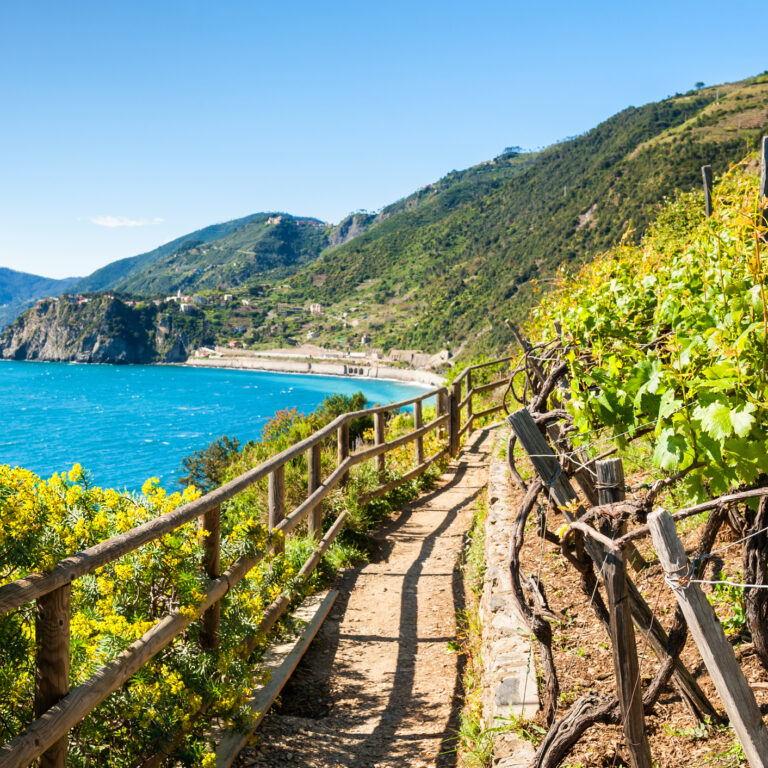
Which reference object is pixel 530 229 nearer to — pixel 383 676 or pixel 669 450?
pixel 383 676

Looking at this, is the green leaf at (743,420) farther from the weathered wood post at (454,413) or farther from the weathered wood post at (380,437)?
the weathered wood post at (454,413)

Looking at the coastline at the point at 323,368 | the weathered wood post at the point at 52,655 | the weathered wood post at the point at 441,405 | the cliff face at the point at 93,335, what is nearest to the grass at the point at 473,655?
the weathered wood post at the point at 52,655

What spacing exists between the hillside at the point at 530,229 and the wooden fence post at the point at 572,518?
109 ft

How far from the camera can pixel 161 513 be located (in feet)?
9.12

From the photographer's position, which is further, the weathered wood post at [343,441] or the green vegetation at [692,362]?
the weathered wood post at [343,441]

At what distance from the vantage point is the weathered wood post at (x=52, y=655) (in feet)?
6.08

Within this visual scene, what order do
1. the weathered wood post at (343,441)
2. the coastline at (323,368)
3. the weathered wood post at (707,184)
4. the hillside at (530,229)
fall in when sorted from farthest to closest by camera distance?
the coastline at (323,368)
the hillside at (530,229)
the weathered wood post at (343,441)
the weathered wood post at (707,184)

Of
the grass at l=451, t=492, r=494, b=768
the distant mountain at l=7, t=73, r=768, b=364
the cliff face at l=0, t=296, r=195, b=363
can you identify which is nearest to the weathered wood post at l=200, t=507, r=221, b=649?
the grass at l=451, t=492, r=494, b=768

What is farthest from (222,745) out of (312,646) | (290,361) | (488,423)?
(290,361)

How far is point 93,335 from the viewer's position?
16075cm

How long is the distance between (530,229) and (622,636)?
124179 millimetres

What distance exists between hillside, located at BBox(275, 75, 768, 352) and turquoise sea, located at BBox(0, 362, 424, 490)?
883 inches

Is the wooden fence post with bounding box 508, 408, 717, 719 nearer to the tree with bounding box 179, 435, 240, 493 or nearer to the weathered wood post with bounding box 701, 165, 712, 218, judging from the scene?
the weathered wood post with bounding box 701, 165, 712, 218

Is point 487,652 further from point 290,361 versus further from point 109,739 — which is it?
point 290,361
